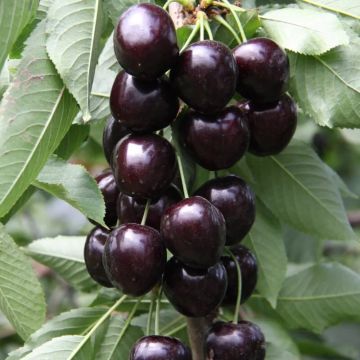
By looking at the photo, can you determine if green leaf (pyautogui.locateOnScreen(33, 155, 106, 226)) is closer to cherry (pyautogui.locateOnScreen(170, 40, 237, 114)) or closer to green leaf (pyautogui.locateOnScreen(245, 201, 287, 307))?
cherry (pyautogui.locateOnScreen(170, 40, 237, 114))

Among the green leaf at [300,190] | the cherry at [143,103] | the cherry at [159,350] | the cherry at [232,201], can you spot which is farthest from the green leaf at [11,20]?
the green leaf at [300,190]

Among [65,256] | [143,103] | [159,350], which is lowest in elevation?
[65,256]

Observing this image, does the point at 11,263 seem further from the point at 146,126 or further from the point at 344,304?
the point at 344,304

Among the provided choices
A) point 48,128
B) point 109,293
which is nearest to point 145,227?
point 48,128

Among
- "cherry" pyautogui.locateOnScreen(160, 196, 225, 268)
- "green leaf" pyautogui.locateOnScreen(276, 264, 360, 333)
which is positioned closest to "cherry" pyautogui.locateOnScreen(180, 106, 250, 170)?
"cherry" pyautogui.locateOnScreen(160, 196, 225, 268)

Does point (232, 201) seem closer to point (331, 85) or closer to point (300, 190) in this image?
point (331, 85)

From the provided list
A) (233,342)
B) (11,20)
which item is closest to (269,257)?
(233,342)

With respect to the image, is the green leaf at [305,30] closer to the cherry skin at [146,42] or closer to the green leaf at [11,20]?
the cherry skin at [146,42]
